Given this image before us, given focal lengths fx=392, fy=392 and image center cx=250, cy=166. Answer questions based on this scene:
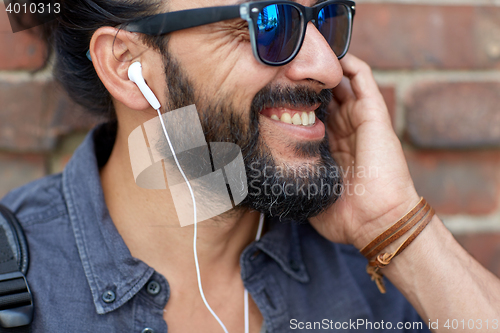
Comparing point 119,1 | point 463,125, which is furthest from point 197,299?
point 463,125

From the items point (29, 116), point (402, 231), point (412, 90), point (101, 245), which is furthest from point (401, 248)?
point (29, 116)

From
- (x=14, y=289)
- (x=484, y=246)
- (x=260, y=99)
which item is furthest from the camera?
(x=484, y=246)

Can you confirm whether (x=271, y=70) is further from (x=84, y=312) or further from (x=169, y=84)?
(x=84, y=312)

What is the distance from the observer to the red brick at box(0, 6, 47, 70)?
1.19 m

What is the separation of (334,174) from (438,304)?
0.42 metres

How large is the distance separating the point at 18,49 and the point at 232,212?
0.84 meters

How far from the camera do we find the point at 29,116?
4.05 feet

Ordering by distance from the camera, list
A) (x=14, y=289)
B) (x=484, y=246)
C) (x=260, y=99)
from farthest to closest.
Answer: (x=484, y=246) → (x=260, y=99) → (x=14, y=289)

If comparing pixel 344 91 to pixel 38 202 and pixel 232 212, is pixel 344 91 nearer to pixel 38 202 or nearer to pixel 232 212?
pixel 232 212

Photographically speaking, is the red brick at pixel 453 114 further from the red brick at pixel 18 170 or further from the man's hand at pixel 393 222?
the red brick at pixel 18 170

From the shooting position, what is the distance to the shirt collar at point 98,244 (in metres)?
0.95

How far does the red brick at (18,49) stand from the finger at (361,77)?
955 mm

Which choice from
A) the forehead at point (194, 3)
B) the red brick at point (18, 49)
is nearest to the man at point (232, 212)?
the forehead at point (194, 3)

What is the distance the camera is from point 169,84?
0.94 meters
